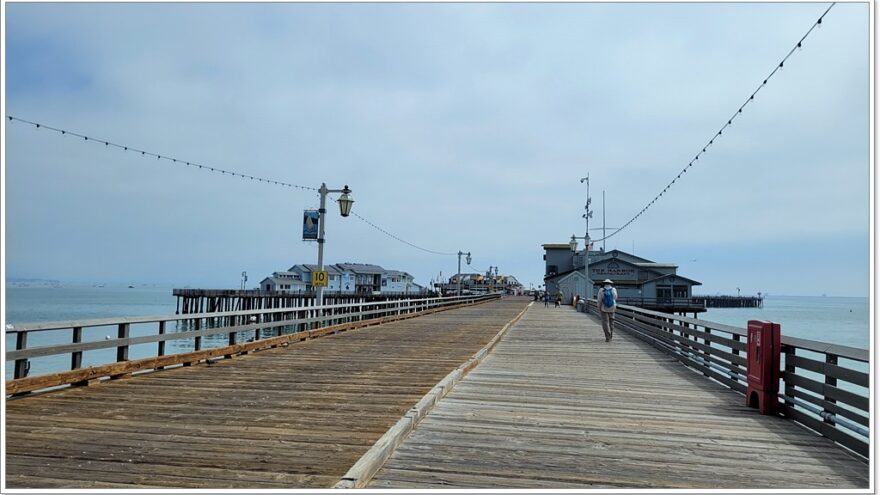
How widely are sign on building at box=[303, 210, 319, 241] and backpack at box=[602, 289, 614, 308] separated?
8447 millimetres

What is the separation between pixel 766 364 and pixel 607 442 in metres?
2.50

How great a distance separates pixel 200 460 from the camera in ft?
16.1

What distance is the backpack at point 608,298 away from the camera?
623 inches

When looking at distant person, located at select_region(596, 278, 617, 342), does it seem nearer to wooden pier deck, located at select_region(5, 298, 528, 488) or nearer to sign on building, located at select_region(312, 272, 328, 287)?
wooden pier deck, located at select_region(5, 298, 528, 488)

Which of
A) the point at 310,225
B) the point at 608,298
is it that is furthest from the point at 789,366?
the point at 310,225

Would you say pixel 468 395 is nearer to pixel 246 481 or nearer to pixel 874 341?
pixel 246 481

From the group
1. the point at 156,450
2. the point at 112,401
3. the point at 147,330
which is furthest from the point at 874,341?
the point at 147,330

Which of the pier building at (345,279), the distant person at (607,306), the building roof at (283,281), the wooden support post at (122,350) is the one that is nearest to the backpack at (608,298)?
the distant person at (607,306)

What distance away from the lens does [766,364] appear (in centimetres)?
686

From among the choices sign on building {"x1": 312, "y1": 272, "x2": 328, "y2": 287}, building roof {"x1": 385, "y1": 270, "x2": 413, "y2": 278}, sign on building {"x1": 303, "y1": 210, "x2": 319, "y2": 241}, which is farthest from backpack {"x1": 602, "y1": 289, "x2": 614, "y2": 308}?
building roof {"x1": 385, "y1": 270, "x2": 413, "y2": 278}

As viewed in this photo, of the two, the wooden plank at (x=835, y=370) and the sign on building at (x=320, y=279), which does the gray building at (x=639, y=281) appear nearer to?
the sign on building at (x=320, y=279)

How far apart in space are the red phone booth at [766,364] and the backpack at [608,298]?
867 centimetres

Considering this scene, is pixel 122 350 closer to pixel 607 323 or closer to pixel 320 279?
pixel 320 279

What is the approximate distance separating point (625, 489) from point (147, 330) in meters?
73.3
